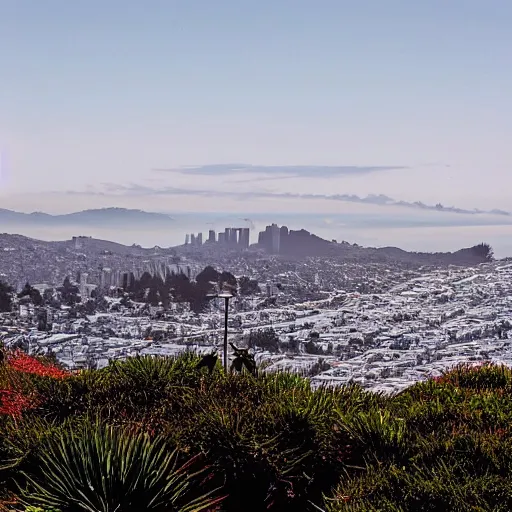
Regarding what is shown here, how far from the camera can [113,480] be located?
425 centimetres

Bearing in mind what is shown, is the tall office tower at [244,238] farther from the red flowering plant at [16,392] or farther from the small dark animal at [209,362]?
the small dark animal at [209,362]

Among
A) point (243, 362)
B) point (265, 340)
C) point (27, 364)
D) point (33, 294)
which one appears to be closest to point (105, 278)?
point (33, 294)

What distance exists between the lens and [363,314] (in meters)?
18.5

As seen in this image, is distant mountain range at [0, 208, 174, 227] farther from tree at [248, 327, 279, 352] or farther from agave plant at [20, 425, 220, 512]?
agave plant at [20, 425, 220, 512]

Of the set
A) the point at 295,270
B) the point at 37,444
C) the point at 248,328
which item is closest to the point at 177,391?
the point at 37,444

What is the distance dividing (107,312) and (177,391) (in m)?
13.4

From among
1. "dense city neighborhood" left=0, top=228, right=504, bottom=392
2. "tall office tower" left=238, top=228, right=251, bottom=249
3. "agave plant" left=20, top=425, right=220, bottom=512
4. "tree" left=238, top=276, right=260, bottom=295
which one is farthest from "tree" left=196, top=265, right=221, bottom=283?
"agave plant" left=20, top=425, right=220, bottom=512

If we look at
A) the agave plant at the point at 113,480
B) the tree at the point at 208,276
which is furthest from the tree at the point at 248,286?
the agave plant at the point at 113,480

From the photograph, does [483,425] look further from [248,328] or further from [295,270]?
[295,270]

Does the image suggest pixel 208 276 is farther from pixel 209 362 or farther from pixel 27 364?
pixel 209 362

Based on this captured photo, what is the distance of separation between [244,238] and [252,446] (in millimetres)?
21263

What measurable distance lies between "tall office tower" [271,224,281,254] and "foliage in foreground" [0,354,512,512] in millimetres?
18610

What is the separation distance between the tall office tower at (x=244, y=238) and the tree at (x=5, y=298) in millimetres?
8725

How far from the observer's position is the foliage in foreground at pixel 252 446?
13.4ft
